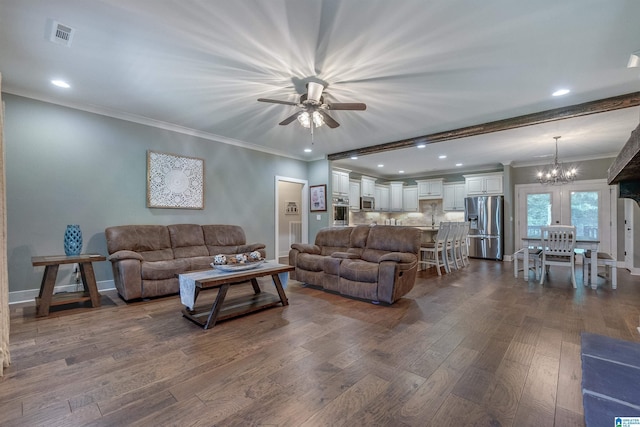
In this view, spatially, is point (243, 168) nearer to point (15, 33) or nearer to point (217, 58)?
point (217, 58)

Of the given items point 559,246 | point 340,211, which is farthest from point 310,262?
point 559,246

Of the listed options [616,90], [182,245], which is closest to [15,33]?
[182,245]

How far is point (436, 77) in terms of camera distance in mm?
3053

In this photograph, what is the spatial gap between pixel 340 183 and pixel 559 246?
4706mm

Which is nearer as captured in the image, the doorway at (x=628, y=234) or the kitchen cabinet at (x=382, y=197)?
the doorway at (x=628, y=234)

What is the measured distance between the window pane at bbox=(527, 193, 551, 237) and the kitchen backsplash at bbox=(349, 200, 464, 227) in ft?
5.56

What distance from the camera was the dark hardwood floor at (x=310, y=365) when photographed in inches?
61.8

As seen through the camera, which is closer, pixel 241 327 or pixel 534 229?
pixel 241 327

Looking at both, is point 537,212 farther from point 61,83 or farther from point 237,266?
point 61,83

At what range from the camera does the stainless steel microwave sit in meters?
A: 8.63

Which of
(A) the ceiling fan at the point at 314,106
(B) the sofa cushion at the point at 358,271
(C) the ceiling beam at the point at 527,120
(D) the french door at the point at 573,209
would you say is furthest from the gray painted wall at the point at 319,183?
(D) the french door at the point at 573,209

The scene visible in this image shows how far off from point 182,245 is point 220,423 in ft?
11.8

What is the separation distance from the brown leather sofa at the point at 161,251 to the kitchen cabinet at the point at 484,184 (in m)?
6.28

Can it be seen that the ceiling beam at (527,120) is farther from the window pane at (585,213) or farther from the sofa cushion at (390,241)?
the window pane at (585,213)
